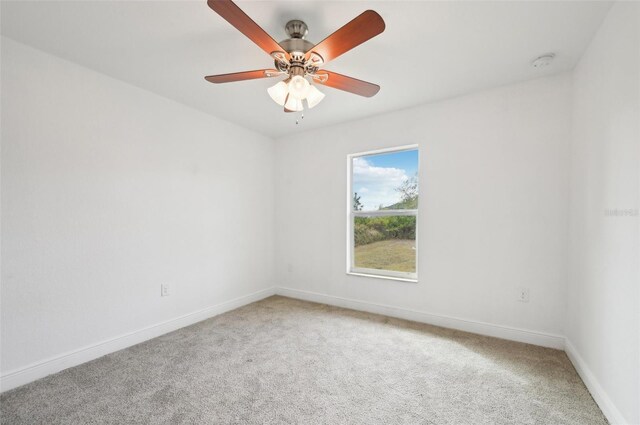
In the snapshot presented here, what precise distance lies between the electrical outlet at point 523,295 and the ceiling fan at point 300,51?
2.20m

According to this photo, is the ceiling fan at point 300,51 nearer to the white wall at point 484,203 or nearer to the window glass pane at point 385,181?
the white wall at point 484,203

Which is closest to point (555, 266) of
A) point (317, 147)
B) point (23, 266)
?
point (317, 147)

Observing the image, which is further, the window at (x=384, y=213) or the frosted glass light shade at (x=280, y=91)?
the window at (x=384, y=213)

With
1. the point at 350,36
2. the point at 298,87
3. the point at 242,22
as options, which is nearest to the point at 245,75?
the point at 298,87

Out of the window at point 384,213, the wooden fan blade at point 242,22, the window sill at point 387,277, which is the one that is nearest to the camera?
the wooden fan blade at point 242,22

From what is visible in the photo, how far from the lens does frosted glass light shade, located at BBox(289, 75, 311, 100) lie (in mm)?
1776

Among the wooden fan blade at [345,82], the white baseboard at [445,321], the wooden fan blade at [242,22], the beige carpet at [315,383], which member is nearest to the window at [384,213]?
the white baseboard at [445,321]

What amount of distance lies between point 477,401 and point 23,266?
3.17 meters

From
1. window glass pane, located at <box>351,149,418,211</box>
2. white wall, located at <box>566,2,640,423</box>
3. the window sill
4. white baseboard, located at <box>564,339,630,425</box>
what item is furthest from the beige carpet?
window glass pane, located at <box>351,149,418,211</box>

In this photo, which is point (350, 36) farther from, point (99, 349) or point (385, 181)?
point (99, 349)

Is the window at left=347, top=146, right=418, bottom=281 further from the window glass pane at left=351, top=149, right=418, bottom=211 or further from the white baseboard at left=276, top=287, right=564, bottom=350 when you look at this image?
the white baseboard at left=276, top=287, right=564, bottom=350

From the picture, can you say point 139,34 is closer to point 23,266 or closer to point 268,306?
point 23,266

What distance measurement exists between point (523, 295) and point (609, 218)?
113 centimetres

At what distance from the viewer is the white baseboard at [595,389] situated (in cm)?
148
